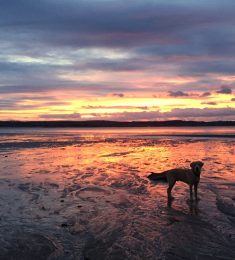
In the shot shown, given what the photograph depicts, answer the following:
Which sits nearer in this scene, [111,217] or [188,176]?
[111,217]

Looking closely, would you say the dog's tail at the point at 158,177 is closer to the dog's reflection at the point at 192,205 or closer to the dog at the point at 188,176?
the dog at the point at 188,176

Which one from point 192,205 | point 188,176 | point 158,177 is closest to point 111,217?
point 192,205

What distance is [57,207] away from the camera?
389 inches

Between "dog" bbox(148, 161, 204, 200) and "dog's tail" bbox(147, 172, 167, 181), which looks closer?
"dog" bbox(148, 161, 204, 200)

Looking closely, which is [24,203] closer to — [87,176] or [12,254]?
[12,254]

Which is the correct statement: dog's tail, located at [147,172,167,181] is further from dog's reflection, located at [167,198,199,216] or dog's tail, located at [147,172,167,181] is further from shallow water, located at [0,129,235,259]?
dog's reflection, located at [167,198,199,216]

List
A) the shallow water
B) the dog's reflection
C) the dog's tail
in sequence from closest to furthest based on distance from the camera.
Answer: the shallow water → the dog's reflection → the dog's tail

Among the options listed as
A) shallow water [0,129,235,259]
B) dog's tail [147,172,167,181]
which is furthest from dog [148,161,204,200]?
dog's tail [147,172,167,181]

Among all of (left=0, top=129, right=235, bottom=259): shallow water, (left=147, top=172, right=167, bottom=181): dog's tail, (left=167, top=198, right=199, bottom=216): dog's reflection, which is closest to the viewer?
(left=0, top=129, right=235, bottom=259): shallow water

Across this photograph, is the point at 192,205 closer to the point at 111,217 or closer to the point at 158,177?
the point at 111,217

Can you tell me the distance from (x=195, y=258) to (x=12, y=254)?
3182 millimetres

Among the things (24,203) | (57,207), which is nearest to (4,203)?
(24,203)

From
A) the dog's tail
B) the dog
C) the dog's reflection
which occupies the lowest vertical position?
the dog's reflection

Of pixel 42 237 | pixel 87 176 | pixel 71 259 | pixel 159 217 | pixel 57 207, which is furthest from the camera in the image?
pixel 87 176
